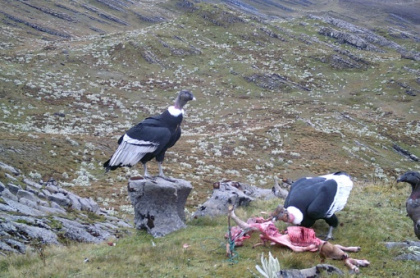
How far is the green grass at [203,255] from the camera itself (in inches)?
283

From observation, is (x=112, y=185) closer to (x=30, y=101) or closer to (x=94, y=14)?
(x=30, y=101)

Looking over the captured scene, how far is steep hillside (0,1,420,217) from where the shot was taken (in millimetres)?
25234

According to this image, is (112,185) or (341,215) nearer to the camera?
(341,215)

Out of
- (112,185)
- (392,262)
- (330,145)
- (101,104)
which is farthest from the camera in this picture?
(101,104)

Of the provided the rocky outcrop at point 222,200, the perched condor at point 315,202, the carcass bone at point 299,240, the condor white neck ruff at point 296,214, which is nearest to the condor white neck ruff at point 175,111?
the rocky outcrop at point 222,200

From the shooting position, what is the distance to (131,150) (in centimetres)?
1099

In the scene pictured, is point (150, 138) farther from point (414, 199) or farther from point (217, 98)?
point (217, 98)

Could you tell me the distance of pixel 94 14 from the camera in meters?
108

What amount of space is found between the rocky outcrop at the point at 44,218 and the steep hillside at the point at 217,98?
1406mm

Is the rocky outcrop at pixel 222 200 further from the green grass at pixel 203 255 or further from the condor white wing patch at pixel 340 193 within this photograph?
the condor white wing patch at pixel 340 193

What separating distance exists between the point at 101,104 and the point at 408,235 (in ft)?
124

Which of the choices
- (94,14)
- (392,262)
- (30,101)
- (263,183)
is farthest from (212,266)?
(94,14)

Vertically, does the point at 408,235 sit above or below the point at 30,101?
above

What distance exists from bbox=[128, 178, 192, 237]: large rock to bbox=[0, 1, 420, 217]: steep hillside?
6.70 m
